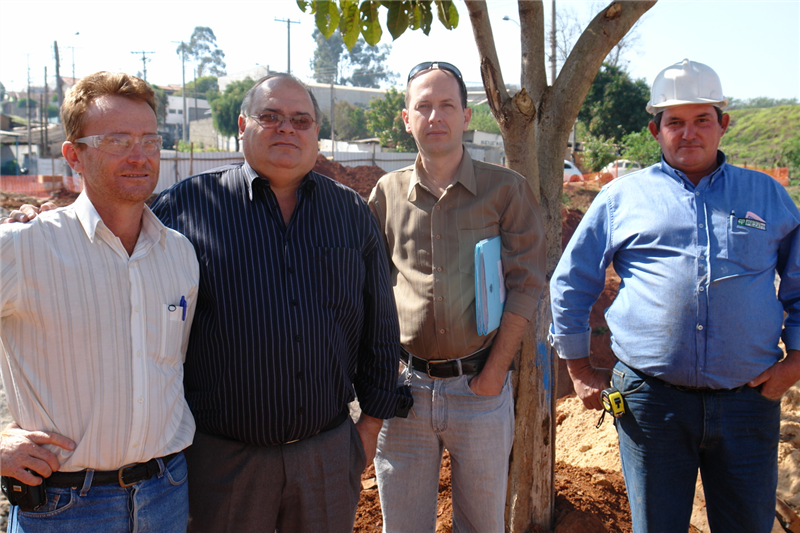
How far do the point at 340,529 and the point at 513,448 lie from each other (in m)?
1.28

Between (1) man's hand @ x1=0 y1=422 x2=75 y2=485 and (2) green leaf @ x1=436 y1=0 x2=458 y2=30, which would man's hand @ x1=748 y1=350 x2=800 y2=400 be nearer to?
(2) green leaf @ x1=436 y1=0 x2=458 y2=30

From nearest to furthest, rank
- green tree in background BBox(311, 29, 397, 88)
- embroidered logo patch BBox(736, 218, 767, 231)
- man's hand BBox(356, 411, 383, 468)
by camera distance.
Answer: embroidered logo patch BBox(736, 218, 767, 231)
man's hand BBox(356, 411, 383, 468)
green tree in background BBox(311, 29, 397, 88)

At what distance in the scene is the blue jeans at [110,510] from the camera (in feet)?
5.82

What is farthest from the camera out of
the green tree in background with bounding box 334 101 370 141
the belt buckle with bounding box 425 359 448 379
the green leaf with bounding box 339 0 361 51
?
the green tree in background with bounding box 334 101 370 141

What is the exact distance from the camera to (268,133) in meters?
2.37

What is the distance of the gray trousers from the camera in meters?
2.22

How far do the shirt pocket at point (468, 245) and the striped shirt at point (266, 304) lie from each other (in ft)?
1.66

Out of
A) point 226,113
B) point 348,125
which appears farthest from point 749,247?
point 348,125

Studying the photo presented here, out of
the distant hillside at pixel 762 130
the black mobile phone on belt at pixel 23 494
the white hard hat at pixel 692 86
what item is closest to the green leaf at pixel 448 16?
the white hard hat at pixel 692 86

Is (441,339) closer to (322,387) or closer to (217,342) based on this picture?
(322,387)

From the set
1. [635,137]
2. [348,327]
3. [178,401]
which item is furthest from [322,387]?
[635,137]

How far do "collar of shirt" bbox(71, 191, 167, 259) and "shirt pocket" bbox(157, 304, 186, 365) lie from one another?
21 centimetres

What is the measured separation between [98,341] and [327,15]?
1.86 meters

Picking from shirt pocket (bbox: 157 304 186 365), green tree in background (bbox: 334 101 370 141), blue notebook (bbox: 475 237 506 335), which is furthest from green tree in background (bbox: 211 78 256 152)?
shirt pocket (bbox: 157 304 186 365)
